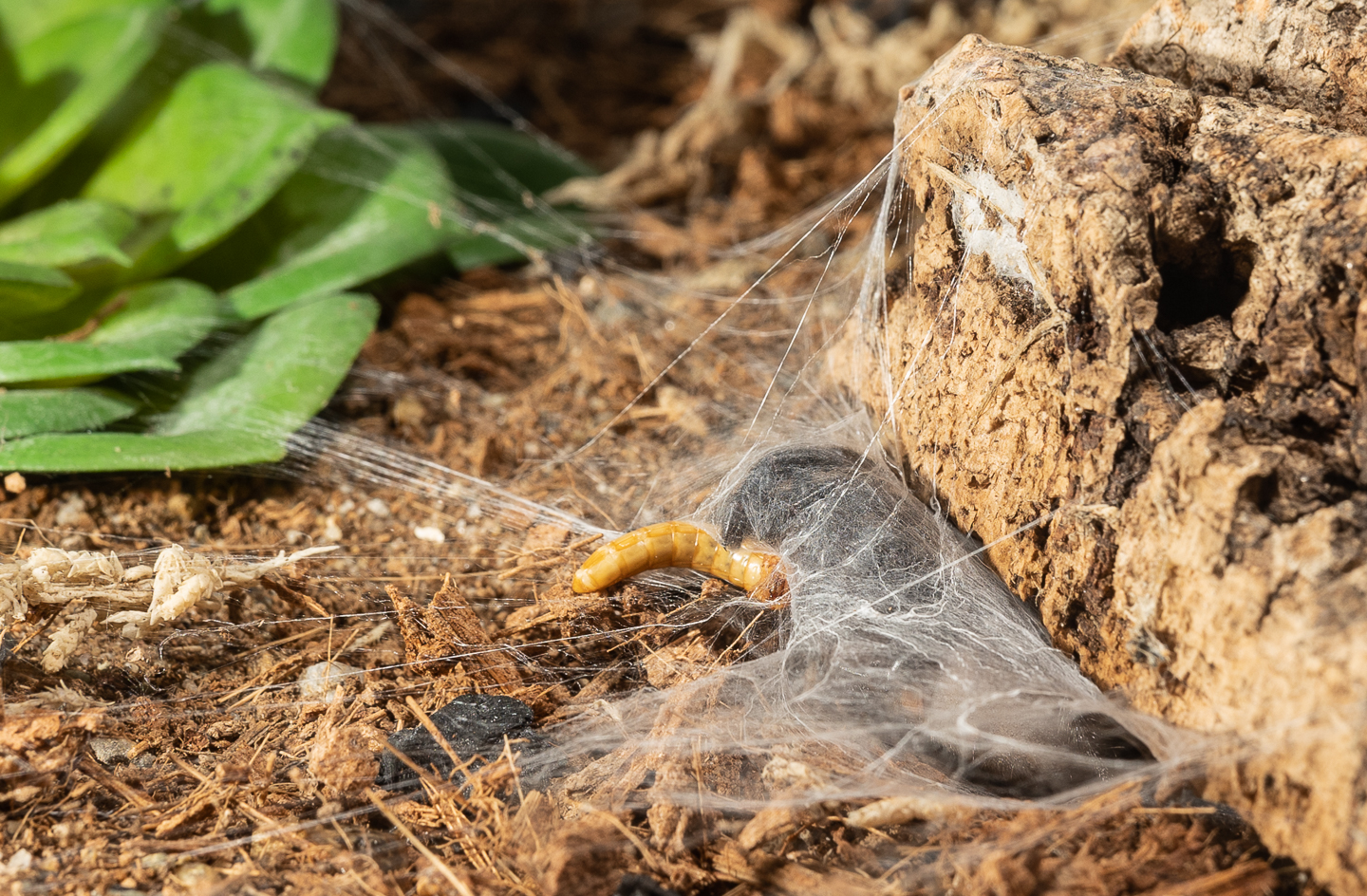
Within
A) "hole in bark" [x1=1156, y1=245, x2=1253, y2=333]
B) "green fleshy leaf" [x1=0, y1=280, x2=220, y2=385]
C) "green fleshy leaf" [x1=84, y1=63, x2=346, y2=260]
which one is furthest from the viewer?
"green fleshy leaf" [x1=84, y1=63, x2=346, y2=260]

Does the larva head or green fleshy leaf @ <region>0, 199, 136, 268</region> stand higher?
green fleshy leaf @ <region>0, 199, 136, 268</region>

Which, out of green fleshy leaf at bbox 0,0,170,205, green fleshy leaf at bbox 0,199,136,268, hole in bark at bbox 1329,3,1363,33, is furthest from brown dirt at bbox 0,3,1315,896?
hole in bark at bbox 1329,3,1363,33

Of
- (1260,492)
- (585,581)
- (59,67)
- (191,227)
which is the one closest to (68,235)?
(191,227)

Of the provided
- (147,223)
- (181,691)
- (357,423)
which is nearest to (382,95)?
(147,223)

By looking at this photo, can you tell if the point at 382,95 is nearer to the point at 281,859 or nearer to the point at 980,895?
the point at 281,859

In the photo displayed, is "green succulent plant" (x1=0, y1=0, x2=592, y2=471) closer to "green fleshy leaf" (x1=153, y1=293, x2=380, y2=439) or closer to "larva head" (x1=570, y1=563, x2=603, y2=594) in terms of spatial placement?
"green fleshy leaf" (x1=153, y1=293, x2=380, y2=439)
